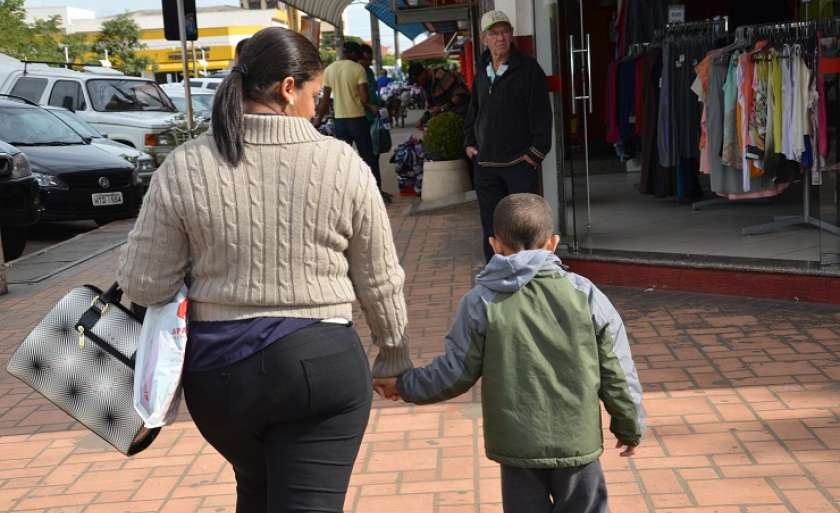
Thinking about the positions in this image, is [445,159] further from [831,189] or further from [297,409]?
[297,409]

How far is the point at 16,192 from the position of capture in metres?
11.1

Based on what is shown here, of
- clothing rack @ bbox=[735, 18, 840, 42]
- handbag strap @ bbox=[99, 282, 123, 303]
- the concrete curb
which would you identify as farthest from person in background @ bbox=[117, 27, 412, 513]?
the concrete curb

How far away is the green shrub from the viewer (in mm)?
13484

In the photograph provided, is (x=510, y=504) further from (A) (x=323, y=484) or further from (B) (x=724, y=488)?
(B) (x=724, y=488)

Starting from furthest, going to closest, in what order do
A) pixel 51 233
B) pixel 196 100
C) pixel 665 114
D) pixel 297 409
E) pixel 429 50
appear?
1. pixel 429 50
2. pixel 196 100
3. pixel 51 233
4. pixel 665 114
5. pixel 297 409

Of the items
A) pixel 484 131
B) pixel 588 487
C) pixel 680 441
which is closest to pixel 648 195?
pixel 484 131

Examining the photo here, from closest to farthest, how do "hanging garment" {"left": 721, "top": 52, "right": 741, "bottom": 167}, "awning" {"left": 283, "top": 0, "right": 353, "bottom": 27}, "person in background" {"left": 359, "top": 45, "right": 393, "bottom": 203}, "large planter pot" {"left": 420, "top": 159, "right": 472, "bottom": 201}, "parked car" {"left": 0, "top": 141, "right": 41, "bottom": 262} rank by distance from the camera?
"hanging garment" {"left": 721, "top": 52, "right": 741, "bottom": 167}, "parked car" {"left": 0, "top": 141, "right": 41, "bottom": 262}, "person in background" {"left": 359, "top": 45, "right": 393, "bottom": 203}, "large planter pot" {"left": 420, "top": 159, "right": 472, "bottom": 201}, "awning" {"left": 283, "top": 0, "right": 353, "bottom": 27}

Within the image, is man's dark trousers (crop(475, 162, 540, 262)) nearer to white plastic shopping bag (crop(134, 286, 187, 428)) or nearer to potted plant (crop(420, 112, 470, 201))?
white plastic shopping bag (crop(134, 286, 187, 428))

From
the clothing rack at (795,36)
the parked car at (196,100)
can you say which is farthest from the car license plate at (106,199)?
the clothing rack at (795,36)

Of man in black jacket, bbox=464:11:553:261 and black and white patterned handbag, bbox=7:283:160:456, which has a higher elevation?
man in black jacket, bbox=464:11:553:261

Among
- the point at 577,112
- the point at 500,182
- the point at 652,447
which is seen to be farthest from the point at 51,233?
the point at 652,447

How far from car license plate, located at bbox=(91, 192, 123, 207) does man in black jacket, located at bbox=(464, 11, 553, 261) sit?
734cm

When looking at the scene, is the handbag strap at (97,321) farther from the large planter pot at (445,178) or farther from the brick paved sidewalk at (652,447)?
the large planter pot at (445,178)

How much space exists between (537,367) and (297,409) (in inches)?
28.6
